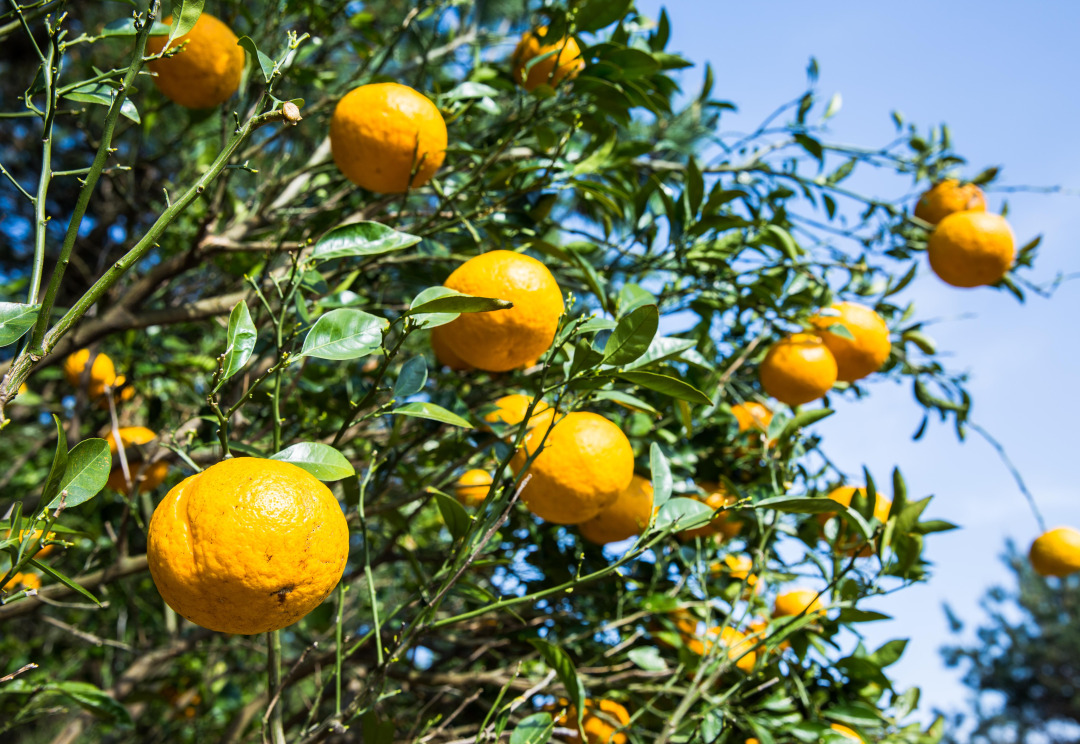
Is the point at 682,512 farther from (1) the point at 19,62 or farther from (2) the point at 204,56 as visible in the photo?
(1) the point at 19,62

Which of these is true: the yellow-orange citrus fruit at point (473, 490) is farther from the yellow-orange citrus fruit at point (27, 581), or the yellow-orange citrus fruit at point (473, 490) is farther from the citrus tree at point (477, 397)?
the yellow-orange citrus fruit at point (27, 581)

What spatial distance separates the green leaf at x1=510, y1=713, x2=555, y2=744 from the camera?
903mm

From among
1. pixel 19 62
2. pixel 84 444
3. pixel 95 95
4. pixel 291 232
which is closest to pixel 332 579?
pixel 84 444

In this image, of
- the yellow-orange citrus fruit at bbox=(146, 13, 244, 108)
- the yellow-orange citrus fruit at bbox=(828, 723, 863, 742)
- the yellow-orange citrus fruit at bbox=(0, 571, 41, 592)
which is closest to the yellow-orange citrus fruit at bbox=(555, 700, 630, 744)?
the yellow-orange citrus fruit at bbox=(828, 723, 863, 742)

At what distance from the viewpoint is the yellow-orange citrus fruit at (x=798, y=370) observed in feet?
4.59

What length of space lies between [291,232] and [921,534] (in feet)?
4.71

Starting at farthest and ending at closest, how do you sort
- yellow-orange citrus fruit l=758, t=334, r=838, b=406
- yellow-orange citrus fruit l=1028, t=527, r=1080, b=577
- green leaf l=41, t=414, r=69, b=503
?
yellow-orange citrus fruit l=1028, t=527, r=1080, b=577 < yellow-orange citrus fruit l=758, t=334, r=838, b=406 < green leaf l=41, t=414, r=69, b=503

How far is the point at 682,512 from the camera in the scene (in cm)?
102

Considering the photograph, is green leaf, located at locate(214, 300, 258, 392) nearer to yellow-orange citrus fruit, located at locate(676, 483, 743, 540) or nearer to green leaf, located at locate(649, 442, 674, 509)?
green leaf, located at locate(649, 442, 674, 509)

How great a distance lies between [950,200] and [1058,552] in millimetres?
957

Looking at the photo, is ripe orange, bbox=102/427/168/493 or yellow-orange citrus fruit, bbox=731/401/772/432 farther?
yellow-orange citrus fruit, bbox=731/401/772/432

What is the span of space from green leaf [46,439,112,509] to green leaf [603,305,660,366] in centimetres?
53

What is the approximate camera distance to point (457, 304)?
745 mm

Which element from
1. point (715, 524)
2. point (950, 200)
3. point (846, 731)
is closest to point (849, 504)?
point (715, 524)
